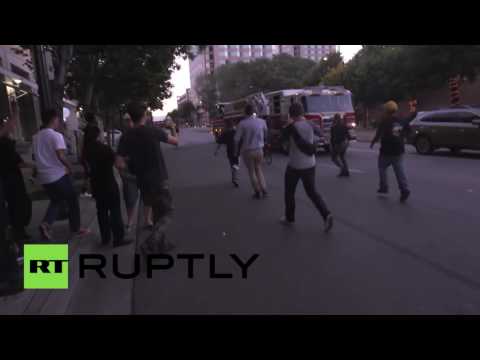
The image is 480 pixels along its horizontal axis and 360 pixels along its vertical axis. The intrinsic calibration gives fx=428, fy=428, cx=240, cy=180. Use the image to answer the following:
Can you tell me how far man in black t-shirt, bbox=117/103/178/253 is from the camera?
507 centimetres

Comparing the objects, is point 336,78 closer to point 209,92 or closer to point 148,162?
point 148,162

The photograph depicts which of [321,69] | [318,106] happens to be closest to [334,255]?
[318,106]

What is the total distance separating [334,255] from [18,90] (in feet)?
84.6

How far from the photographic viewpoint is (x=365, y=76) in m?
38.4

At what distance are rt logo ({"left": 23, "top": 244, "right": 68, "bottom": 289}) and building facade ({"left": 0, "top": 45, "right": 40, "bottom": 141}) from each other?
14.5m

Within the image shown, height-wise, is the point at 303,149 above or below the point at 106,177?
above

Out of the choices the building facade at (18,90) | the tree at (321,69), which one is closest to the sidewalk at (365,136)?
the building facade at (18,90)

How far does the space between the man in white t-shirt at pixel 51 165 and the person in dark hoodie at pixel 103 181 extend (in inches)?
12.9

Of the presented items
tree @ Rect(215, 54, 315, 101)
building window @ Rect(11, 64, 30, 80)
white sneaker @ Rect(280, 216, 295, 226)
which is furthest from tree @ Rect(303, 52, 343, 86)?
Result: white sneaker @ Rect(280, 216, 295, 226)

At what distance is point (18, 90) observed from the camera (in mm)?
25547
